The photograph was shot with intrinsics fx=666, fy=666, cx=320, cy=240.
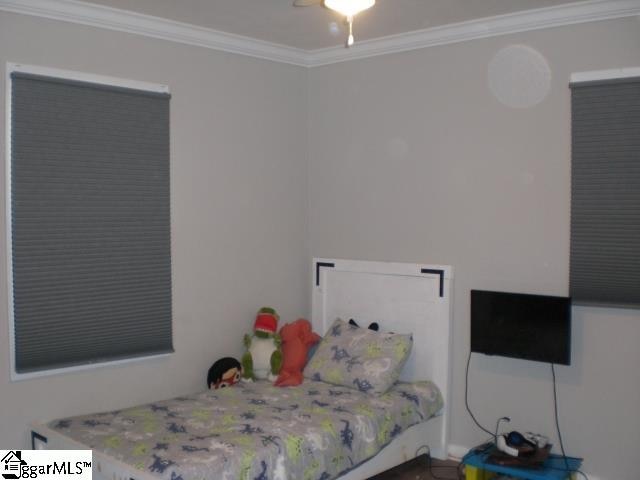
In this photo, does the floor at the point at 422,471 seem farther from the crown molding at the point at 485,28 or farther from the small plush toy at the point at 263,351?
the crown molding at the point at 485,28

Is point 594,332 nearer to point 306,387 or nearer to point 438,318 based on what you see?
point 438,318

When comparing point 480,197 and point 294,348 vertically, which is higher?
point 480,197

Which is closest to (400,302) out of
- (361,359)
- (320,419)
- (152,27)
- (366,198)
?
(361,359)

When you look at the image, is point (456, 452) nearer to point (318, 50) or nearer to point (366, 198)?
point (366, 198)

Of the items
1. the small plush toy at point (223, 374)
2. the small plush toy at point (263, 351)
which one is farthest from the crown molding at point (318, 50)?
the small plush toy at point (223, 374)

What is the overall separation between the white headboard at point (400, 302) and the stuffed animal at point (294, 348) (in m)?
0.30

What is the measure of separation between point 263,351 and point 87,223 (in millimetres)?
1322

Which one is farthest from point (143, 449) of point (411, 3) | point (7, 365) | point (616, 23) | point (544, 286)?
point (616, 23)

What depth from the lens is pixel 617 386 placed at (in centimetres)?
346

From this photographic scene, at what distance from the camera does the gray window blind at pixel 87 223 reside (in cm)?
333

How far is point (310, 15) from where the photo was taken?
370cm

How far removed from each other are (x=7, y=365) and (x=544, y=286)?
2.84m

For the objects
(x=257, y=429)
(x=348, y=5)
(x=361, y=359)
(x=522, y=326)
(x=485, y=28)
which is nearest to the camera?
(x=348, y=5)

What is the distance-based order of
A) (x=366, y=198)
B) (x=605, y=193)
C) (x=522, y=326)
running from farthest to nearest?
1. (x=366, y=198)
2. (x=522, y=326)
3. (x=605, y=193)
